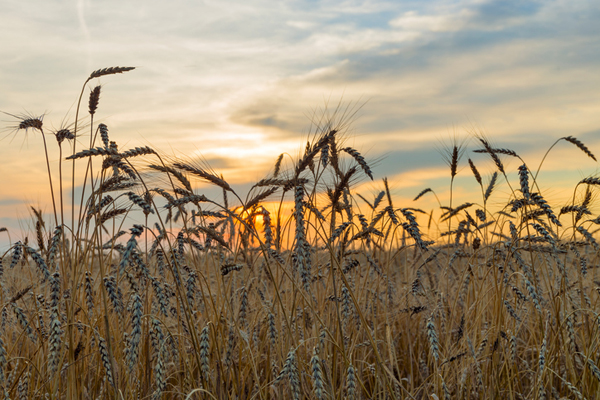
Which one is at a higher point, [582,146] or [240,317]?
[582,146]

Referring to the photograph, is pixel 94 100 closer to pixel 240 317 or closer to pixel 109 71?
pixel 109 71

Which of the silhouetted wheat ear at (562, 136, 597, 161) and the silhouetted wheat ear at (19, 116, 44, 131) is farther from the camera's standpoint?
the silhouetted wheat ear at (562, 136, 597, 161)

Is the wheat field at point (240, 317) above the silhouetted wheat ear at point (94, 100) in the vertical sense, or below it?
below

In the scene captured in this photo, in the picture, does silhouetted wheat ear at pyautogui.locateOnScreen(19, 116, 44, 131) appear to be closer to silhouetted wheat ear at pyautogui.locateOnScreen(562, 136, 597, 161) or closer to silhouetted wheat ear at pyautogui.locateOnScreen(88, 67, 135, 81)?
silhouetted wheat ear at pyautogui.locateOnScreen(88, 67, 135, 81)

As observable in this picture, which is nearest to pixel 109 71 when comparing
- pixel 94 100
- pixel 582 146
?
pixel 94 100

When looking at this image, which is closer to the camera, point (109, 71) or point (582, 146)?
point (109, 71)

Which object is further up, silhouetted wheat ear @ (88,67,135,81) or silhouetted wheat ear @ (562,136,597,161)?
silhouetted wheat ear @ (88,67,135,81)

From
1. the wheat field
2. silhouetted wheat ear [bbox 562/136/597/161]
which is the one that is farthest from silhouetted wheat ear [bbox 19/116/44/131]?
silhouetted wheat ear [bbox 562/136/597/161]

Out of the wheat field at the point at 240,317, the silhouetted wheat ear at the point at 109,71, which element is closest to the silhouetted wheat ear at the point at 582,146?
the wheat field at the point at 240,317

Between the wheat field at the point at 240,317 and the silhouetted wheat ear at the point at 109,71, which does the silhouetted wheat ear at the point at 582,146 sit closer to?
the wheat field at the point at 240,317

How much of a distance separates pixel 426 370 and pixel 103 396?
A: 2.39 m

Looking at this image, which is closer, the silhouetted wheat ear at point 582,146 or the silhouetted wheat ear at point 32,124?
the silhouetted wheat ear at point 32,124

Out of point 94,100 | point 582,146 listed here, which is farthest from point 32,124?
point 582,146

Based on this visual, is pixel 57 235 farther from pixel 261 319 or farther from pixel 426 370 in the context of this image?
pixel 426 370
